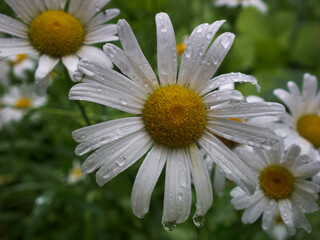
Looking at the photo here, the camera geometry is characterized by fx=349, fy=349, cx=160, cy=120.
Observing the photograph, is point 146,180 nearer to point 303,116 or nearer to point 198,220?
point 198,220

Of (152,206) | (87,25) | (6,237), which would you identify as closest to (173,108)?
(87,25)

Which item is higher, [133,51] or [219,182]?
[133,51]

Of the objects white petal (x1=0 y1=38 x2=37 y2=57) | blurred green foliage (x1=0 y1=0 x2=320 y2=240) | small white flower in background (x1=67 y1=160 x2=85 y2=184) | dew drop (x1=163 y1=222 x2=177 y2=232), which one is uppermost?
white petal (x1=0 y1=38 x2=37 y2=57)

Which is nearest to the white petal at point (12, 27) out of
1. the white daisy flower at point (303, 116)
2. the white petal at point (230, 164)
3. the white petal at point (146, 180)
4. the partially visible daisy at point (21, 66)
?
the white petal at point (146, 180)

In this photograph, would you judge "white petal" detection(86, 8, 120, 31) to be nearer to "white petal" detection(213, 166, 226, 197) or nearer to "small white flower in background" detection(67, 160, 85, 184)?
"white petal" detection(213, 166, 226, 197)

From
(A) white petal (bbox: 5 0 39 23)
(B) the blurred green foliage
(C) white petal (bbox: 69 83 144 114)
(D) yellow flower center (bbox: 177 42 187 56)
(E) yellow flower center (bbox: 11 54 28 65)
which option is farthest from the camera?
(E) yellow flower center (bbox: 11 54 28 65)

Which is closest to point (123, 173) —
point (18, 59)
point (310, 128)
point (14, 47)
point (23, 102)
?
point (14, 47)

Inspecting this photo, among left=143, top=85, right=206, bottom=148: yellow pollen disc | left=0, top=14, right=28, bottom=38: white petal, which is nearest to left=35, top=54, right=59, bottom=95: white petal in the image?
left=0, top=14, right=28, bottom=38: white petal
